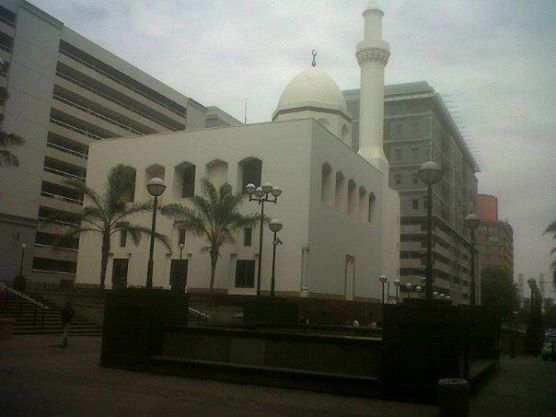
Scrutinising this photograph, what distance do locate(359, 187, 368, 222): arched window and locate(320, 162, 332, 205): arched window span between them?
564 centimetres

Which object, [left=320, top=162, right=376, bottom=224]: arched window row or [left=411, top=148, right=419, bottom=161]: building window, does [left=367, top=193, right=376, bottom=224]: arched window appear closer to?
[left=320, top=162, right=376, bottom=224]: arched window row

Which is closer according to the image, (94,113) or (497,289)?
(94,113)

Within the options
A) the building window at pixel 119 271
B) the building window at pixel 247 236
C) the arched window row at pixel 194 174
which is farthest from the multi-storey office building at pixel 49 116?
the building window at pixel 247 236

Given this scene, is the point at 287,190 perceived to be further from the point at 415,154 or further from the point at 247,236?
the point at 415,154

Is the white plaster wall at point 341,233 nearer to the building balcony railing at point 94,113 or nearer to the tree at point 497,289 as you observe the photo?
the building balcony railing at point 94,113

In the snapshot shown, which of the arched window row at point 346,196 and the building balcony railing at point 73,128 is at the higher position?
the building balcony railing at point 73,128

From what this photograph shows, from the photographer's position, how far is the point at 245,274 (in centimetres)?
3366

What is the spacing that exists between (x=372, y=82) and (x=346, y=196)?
470 inches

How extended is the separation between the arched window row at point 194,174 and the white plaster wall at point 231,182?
0.21 meters

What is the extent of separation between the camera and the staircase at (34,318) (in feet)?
70.0

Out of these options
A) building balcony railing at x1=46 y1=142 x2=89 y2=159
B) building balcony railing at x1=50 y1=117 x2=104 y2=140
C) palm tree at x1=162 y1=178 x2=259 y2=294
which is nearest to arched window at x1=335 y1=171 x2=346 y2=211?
Answer: palm tree at x1=162 y1=178 x2=259 y2=294

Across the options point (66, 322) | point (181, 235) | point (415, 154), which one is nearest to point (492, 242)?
point (415, 154)

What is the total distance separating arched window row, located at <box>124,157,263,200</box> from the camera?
116 feet

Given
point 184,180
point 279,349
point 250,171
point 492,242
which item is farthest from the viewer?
point 492,242
